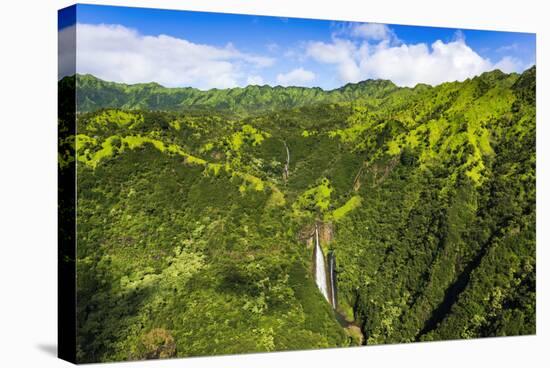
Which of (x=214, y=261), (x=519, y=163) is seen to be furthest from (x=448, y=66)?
(x=214, y=261)

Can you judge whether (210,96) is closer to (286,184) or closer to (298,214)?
(286,184)

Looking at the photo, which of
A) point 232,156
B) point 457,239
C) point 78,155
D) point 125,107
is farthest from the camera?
point 457,239

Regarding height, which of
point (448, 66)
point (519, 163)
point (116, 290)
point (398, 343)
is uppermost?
point (448, 66)

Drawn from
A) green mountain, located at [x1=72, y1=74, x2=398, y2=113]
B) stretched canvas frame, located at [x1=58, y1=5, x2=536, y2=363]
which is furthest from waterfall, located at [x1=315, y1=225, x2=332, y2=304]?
green mountain, located at [x1=72, y1=74, x2=398, y2=113]

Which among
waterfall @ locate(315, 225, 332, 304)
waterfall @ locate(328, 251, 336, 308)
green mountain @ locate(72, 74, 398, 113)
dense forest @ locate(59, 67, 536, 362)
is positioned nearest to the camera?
green mountain @ locate(72, 74, 398, 113)

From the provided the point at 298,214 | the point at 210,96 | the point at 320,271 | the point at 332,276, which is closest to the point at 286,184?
the point at 298,214

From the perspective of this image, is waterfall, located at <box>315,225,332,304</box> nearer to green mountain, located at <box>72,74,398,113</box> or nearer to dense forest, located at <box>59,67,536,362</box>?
dense forest, located at <box>59,67,536,362</box>

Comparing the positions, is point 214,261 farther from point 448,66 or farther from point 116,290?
point 448,66

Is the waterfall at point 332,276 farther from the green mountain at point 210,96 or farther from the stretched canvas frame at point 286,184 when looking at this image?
the green mountain at point 210,96
